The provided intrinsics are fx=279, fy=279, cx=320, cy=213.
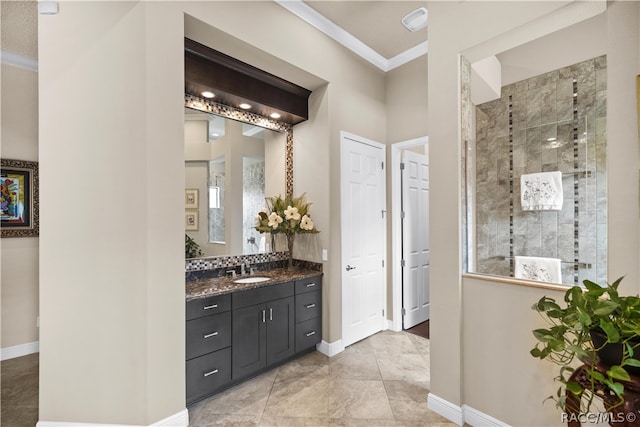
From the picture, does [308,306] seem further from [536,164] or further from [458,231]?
[536,164]

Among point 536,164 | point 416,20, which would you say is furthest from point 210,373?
point 416,20

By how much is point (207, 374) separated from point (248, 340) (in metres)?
0.38

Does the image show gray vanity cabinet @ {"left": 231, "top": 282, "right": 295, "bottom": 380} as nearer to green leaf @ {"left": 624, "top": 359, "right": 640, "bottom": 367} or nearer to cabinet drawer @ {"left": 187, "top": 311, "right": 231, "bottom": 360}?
cabinet drawer @ {"left": 187, "top": 311, "right": 231, "bottom": 360}

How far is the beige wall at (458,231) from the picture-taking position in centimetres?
139

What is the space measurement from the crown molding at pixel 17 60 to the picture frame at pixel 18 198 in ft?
3.34

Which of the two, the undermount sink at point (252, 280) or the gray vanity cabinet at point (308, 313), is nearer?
the undermount sink at point (252, 280)

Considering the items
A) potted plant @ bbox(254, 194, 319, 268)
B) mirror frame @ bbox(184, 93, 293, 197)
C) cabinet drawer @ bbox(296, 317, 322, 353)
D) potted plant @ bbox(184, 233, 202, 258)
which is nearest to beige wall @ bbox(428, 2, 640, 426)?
cabinet drawer @ bbox(296, 317, 322, 353)

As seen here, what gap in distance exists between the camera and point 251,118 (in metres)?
3.03

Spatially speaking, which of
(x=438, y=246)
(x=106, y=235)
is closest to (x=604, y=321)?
(x=438, y=246)

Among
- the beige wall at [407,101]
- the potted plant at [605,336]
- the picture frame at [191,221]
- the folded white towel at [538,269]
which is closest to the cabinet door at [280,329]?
the picture frame at [191,221]

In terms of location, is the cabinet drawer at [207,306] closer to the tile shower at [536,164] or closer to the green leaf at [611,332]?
the tile shower at [536,164]

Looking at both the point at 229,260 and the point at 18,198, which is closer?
the point at 229,260

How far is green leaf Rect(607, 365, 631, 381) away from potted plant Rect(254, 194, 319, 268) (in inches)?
90.6

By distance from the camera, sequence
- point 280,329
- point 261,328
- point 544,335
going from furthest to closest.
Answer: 1. point 280,329
2. point 261,328
3. point 544,335
